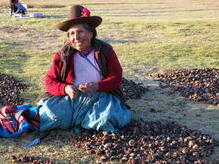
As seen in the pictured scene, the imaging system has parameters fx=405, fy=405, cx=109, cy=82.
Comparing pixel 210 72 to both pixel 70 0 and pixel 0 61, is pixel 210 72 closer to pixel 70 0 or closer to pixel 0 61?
pixel 0 61

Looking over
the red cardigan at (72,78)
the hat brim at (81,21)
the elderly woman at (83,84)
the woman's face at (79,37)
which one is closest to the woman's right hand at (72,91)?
the elderly woman at (83,84)

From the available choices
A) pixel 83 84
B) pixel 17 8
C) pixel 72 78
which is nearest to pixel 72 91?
pixel 83 84

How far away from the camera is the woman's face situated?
5.47 m

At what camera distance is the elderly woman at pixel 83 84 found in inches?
213

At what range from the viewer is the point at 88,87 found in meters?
5.37

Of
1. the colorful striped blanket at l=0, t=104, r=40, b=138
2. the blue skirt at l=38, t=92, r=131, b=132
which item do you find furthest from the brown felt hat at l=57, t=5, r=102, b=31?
the colorful striped blanket at l=0, t=104, r=40, b=138

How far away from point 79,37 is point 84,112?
3.38ft

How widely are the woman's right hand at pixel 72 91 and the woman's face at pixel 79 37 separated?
580 mm

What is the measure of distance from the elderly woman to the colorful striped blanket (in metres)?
0.11

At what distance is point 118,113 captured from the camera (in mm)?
5469

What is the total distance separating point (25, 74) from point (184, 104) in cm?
362

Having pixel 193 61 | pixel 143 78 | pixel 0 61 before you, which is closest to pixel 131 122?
pixel 143 78

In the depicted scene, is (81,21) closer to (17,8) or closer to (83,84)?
(83,84)

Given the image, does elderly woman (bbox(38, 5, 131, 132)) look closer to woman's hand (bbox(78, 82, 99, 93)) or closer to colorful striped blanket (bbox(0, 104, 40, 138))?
woman's hand (bbox(78, 82, 99, 93))
